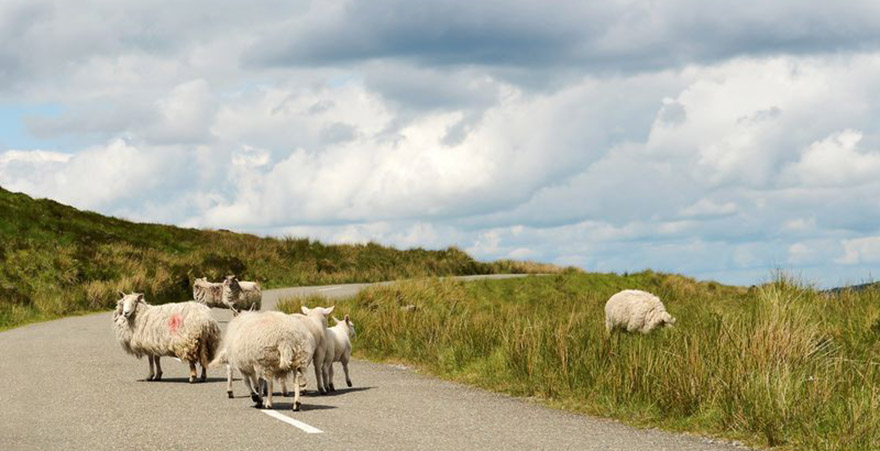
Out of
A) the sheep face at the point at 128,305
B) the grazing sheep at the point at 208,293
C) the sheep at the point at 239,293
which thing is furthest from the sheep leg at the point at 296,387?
the grazing sheep at the point at 208,293

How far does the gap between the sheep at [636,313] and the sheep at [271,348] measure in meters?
9.45

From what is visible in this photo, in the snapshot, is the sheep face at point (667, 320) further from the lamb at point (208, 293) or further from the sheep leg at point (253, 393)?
the lamb at point (208, 293)

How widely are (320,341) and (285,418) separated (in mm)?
2030

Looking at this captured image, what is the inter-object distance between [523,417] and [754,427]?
2.58 m

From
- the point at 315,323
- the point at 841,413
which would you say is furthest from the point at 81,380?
the point at 841,413

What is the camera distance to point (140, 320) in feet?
51.5

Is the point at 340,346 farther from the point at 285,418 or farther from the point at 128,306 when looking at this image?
the point at 128,306

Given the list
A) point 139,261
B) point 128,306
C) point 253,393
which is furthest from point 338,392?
point 139,261

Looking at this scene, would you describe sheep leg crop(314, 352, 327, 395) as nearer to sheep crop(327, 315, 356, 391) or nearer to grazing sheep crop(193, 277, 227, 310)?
sheep crop(327, 315, 356, 391)

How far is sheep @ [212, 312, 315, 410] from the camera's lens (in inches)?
446

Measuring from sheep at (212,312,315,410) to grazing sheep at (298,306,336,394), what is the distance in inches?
23.6

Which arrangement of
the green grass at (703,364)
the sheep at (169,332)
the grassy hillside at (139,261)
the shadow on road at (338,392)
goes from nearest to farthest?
the green grass at (703,364) < the shadow on road at (338,392) < the sheep at (169,332) < the grassy hillside at (139,261)

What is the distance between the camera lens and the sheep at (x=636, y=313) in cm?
1988

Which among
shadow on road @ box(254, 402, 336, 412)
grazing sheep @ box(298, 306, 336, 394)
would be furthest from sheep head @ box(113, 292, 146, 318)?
shadow on road @ box(254, 402, 336, 412)
